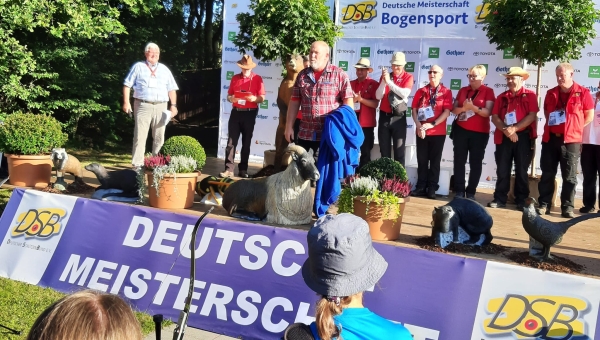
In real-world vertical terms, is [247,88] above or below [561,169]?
above

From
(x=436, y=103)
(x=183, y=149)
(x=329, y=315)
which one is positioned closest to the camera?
(x=329, y=315)

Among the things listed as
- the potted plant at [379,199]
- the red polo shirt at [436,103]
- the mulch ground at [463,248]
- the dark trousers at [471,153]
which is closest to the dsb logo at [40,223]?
the potted plant at [379,199]

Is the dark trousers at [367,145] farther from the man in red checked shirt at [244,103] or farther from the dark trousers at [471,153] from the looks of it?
the man in red checked shirt at [244,103]

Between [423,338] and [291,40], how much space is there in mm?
6256

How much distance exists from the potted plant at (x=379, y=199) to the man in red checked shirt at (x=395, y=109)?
2.63 meters

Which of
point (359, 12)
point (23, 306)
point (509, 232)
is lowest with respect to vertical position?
point (23, 306)

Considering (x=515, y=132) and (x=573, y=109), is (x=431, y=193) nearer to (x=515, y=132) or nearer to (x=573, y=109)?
(x=515, y=132)

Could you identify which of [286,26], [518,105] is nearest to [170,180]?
[286,26]

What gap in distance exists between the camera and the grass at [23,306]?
414cm

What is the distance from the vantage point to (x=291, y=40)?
29.6ft

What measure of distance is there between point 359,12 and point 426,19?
1.19 metres

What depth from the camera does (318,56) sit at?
5973 mm

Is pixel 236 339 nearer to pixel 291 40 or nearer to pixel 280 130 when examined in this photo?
pixel 280 130

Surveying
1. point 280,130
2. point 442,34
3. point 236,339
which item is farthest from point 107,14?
point 236,339
